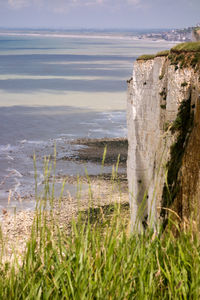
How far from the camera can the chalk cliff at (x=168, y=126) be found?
741 cm

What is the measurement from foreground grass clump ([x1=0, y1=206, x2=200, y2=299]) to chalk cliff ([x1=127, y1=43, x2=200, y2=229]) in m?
1.45

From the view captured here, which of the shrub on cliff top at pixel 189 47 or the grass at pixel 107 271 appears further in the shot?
the shrub on cliff top at pixel 189 47

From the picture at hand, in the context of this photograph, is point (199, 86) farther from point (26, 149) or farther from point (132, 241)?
point (26, 149)

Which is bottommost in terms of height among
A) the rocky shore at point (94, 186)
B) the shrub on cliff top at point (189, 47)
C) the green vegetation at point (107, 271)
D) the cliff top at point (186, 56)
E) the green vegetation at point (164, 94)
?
the rocky shore at point (94, 186)

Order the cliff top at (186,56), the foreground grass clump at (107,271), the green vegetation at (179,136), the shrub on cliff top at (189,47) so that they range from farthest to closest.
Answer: the shrub on cliff top at (189,47)
the cliff top at (186,56)
the green vegetation at (179,136)
the foreground grass clump at (107,271)

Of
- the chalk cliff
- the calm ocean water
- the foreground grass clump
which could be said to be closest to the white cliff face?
the chalk cliff

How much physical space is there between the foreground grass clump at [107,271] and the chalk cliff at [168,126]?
145cm

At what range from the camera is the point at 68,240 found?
13.0 feet

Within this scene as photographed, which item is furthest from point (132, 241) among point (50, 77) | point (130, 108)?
point (50, 77)

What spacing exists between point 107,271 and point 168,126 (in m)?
5.71

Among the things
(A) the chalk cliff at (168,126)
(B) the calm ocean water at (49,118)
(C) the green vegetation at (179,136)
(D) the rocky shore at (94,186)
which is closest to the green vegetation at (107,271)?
(A) the chalk cliff at (168,126)

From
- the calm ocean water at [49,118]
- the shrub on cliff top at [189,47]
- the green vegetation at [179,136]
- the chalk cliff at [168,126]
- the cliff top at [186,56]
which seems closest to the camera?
the chalk cliff at [168,126]

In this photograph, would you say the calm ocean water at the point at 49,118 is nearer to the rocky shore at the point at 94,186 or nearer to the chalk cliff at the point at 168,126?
the rocky shore at the point at 94,186

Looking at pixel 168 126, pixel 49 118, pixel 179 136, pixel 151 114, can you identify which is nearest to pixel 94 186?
pixel 151 114
